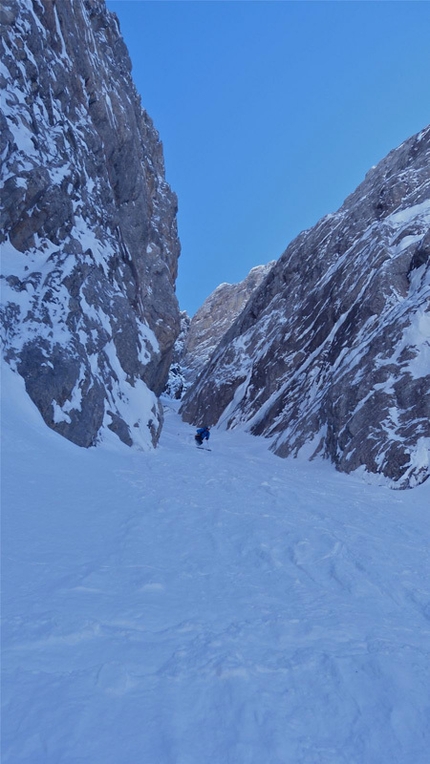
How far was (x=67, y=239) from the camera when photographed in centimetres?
1825

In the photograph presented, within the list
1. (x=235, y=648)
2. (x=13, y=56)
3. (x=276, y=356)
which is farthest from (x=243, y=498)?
(x=276, y=356)

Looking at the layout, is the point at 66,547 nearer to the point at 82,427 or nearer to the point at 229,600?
the point at 229,600

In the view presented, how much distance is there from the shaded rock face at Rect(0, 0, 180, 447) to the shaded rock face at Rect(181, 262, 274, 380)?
6939cm

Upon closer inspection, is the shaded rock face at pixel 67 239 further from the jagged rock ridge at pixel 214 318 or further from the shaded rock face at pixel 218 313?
the shaded rock face at pixel 218 313

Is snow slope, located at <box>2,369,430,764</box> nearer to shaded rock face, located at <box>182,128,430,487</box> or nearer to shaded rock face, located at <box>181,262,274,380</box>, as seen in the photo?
shaded rock face, located at <box>182,128,430,487</box>

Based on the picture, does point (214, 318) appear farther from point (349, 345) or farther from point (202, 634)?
point (202, 634)

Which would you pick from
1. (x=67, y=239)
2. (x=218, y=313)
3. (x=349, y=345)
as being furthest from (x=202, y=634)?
(x=218, y=313)

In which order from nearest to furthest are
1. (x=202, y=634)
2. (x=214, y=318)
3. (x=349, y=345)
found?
(x=202, y=634), (x=349, y=345), (x=214, y=318)

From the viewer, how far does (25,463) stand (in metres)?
8.92

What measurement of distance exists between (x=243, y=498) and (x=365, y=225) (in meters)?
29.7

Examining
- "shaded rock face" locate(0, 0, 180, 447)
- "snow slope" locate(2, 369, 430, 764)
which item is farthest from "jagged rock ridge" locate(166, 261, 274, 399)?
"snow slope" locate(2, 369, 430, 764)

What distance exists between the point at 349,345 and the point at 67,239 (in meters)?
13.3

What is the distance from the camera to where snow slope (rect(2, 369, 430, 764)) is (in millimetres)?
3090

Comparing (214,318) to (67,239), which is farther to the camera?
(214,318)
